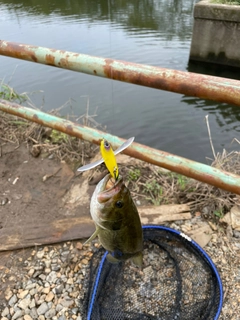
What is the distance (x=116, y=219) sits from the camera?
4.87 feet

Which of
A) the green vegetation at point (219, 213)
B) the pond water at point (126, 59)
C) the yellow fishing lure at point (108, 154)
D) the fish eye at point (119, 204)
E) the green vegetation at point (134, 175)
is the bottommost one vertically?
the pond water at point (126, 59)

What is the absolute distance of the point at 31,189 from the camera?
10.4ft

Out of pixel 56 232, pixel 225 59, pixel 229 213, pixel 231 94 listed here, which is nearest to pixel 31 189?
pixel 56 232

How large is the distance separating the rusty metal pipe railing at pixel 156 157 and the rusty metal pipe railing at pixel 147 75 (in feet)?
2.27

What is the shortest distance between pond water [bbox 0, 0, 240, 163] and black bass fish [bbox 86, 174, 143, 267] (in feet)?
15.1

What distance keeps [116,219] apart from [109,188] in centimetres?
23

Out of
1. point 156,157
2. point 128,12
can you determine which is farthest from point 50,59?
point 128,12

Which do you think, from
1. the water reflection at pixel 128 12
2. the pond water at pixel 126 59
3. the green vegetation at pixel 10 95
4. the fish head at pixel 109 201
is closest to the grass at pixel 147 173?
the green vegetation at pixel 10 95

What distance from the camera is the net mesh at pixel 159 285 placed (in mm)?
2031

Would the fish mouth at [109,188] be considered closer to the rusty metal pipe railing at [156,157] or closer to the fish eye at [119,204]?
the fish eye at [119,204]

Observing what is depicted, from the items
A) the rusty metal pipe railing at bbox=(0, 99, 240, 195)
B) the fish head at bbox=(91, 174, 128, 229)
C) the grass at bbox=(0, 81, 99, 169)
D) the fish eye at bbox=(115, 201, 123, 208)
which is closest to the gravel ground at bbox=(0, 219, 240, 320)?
the rusty metal pipe railing at bbox=(0, 99, 240, 195)

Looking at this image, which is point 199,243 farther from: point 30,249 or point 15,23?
point 15,23

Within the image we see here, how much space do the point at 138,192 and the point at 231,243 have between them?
40.4 inches

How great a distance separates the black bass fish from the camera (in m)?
1.35
